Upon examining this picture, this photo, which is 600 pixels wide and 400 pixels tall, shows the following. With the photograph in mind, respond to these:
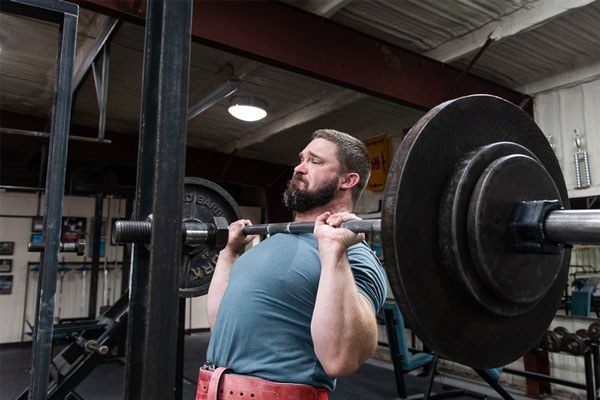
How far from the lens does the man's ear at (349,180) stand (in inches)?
52.9

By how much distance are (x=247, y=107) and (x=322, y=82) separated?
71cm

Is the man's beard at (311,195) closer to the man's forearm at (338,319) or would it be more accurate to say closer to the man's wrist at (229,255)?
the man's wrist at (229,255)

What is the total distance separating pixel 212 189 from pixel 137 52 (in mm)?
2251

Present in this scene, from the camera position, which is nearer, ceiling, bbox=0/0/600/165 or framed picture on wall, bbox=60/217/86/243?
ceiling, bbox=0/0/600/165

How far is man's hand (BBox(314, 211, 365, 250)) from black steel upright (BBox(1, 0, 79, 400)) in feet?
2.26

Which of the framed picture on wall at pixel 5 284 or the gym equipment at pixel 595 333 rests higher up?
the framed picture on wall at pixel 5 284

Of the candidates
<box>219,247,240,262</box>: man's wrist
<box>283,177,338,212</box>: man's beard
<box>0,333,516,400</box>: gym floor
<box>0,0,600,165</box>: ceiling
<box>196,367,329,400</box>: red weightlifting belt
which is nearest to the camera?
<box>196,367,329,400</box>: red weightlifting belt

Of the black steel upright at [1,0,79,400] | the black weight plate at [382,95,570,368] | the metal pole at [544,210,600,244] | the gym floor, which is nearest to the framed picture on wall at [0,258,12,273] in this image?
the gym floor

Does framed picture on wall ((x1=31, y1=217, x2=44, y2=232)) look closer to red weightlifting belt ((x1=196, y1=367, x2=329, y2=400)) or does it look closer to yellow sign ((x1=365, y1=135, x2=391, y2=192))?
yellow sign ((x1=365, y1=135, x2=391, y2=192))

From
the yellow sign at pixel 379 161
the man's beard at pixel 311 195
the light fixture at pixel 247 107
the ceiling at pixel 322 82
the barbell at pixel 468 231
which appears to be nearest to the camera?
the barbell at pixel 468 231

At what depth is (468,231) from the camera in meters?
0.63

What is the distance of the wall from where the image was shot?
3.21 m

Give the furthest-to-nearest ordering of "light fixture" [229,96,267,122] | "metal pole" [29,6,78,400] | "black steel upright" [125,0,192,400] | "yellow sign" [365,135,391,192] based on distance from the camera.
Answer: "yellow sign" [365,135,391,192]
"light fixture" [229,96,267,122]
"metal pole" [29,6,78,400]
"black steel upright" [125,0,192,400]

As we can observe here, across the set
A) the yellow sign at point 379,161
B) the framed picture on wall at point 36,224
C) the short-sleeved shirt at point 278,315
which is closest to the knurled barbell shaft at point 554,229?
the short-sleeved shirt at point 278,315
